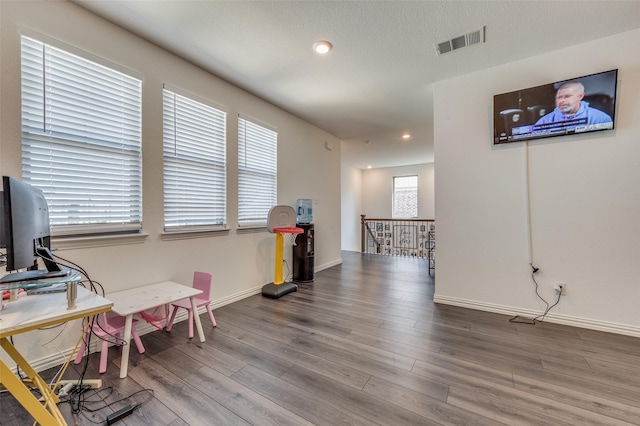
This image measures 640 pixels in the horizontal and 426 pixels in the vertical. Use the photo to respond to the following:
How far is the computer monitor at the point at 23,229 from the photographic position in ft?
3.77

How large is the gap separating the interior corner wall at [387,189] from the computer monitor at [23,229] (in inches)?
347

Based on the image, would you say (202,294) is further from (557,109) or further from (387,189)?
(387,189)

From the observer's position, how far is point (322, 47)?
259 centimetres

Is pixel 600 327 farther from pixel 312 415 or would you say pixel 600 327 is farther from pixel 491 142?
pixel 312 415

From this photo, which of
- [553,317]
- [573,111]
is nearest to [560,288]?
[553,317]

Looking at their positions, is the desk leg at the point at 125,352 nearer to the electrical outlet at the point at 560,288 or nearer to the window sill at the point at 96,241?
the window sill at the point at 96,241

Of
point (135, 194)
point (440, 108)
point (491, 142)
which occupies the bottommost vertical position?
point (135, 194)

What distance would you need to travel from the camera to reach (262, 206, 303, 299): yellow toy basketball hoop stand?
3617 mm

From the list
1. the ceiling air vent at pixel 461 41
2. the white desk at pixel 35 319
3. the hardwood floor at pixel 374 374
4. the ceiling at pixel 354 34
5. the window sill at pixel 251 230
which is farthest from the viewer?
the window sill at pixel 251 230

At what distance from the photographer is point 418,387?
173cm

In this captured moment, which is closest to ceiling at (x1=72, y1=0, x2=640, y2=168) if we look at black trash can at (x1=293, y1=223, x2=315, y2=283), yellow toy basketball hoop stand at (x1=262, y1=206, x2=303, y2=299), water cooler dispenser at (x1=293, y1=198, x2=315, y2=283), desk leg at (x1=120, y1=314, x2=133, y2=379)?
yellow toy basketball hoop stand at (x1=262, y1=206, x2=303, y2=299)

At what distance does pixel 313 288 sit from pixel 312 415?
2477 mm

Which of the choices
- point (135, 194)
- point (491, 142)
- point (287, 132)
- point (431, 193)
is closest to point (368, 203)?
point (431, 193)

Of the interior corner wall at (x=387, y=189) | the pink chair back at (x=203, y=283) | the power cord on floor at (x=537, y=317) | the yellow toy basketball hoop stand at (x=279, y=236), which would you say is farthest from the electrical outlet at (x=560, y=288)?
the interior corner wall at (x=387, y=189)
